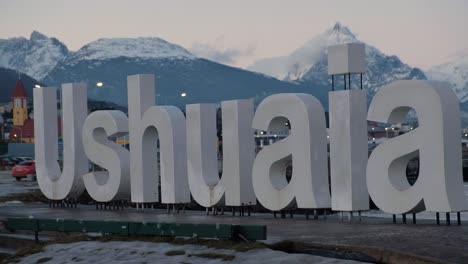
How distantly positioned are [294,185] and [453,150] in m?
5.72

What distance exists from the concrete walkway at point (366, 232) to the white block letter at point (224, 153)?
813mm

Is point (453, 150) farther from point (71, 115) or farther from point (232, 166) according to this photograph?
point (71, 115)

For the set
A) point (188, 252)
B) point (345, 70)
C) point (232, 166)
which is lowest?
point (188, 252)

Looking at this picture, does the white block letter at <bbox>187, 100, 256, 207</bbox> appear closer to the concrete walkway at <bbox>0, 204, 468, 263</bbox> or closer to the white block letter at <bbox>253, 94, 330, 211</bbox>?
the concrete walkway at <bbox>0, 204, 468, 263</bbox>

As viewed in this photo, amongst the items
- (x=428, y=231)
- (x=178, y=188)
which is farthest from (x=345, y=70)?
(x=178, y=188)

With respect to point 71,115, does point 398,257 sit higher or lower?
lower

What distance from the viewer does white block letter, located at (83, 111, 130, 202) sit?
117ft

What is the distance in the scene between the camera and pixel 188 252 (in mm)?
22438

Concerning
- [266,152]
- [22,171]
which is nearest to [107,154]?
[266,152]

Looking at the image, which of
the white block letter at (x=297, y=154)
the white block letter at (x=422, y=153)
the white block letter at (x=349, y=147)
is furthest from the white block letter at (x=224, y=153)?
the white block letter at (x=422, y=153)

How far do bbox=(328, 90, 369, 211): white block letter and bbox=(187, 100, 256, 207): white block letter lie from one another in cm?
403

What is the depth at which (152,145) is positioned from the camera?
1378 inches

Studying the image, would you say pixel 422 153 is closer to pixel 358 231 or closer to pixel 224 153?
pixel 358 231

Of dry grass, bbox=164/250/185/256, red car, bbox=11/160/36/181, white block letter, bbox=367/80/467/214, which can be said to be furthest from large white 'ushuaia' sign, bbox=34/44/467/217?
red car, bbox=11/160/36/181
